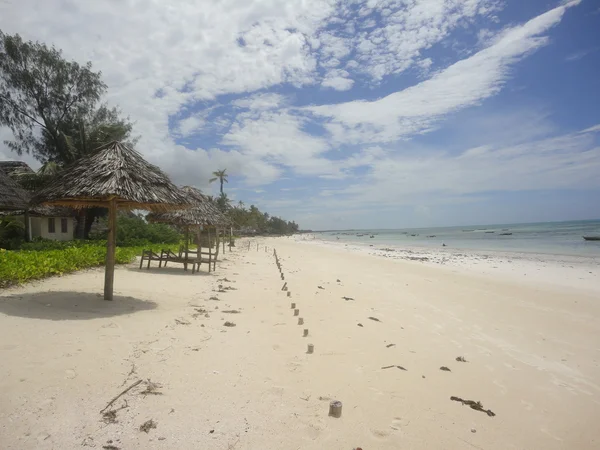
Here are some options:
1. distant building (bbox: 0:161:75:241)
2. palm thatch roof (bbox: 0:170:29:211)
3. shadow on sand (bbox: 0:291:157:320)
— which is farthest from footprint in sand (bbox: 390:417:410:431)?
distant building (bbox: 0:161:75:241)

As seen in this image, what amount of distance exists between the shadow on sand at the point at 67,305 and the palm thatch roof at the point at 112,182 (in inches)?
71.0

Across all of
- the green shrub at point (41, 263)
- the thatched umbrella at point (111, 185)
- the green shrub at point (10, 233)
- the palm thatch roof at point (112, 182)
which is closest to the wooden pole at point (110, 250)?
the thatched umbrella at point (111, 185)

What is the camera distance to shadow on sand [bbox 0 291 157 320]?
558cm

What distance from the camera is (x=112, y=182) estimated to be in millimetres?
6074

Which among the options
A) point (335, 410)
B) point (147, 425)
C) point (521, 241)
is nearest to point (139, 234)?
point (147, 425)

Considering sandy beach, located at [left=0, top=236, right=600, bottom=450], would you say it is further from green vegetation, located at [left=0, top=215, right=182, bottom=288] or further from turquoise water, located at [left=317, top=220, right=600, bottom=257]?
turquoise water, located at [left=317, top=220, right=600, bottom=257]

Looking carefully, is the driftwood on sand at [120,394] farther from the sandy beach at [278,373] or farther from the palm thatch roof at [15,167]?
the palm thatch roof at [15,167]

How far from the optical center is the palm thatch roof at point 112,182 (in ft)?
19.9

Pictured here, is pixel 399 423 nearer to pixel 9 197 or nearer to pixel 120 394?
pixel 120 394

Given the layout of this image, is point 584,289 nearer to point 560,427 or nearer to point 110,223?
point 560,427

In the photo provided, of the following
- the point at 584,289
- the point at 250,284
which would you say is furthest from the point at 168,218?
the point at 584,289

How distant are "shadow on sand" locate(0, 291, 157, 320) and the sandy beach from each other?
32 mm

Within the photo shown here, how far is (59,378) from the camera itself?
353 centimetres

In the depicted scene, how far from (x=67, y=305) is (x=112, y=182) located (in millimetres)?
2369
